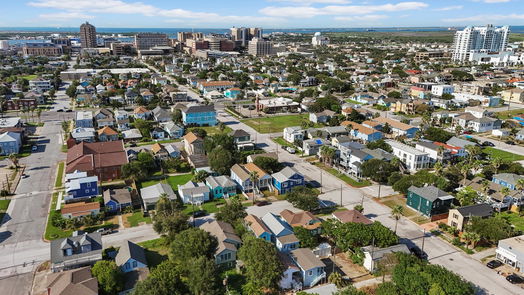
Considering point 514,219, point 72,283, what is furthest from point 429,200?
point 72,283

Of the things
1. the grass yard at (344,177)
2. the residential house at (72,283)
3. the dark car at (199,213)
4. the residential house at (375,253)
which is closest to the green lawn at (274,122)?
the grass yard at (344,177)

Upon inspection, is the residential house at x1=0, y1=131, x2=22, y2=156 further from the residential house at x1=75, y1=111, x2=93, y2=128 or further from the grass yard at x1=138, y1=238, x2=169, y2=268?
the grass yard at x1=138, y1=238, x2=169, y2=268

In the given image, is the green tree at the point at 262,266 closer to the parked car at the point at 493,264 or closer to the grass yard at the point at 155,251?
the grass yard at the point at 155,251

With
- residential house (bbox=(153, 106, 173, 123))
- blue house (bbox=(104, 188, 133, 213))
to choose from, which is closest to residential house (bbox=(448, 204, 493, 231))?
blue house (bbox=(104, 188, 133, 213))

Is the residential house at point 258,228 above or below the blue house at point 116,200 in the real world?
above

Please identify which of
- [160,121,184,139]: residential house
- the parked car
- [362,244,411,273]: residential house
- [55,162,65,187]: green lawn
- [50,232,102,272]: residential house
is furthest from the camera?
[160,121,184,139]: residential house

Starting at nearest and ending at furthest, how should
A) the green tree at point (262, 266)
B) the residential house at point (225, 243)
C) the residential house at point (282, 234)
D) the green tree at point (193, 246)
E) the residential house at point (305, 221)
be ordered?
1. the green tree at point (262, 266)
2. the green tree at point (193, 246)
3. the residential house at point (225, 243)
4. the residential house at point (282, 234)
5. the residential house at point (305, 221)

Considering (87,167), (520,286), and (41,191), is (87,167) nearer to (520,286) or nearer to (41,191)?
(41,191)
